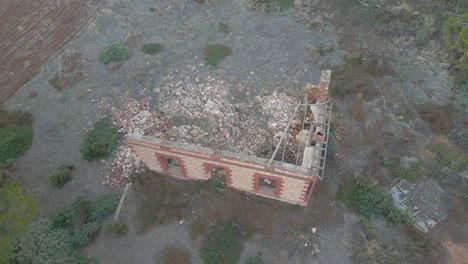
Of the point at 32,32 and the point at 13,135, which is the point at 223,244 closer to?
the point at 13,135

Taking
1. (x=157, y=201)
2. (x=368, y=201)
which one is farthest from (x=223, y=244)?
(x=368, y=201)

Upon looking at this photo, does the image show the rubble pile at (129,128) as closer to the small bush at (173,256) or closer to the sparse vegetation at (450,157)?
the small bush at (173,256)

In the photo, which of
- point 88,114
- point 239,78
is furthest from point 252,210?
point 88,114

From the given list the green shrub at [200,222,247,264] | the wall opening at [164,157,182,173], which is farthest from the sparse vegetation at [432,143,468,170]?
the wall opening at [164,157,182,173]

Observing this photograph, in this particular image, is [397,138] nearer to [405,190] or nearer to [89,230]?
[405,190]

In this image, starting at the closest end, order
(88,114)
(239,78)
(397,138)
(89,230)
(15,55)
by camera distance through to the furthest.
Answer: (89,230) < (397,138) < (88,114) < (239,78) < (15,55)

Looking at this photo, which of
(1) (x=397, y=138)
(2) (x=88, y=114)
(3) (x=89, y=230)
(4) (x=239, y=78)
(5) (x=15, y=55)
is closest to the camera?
(3) (x=89, y=230)

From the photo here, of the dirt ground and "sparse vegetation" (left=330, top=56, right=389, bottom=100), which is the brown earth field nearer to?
the dirt ground
